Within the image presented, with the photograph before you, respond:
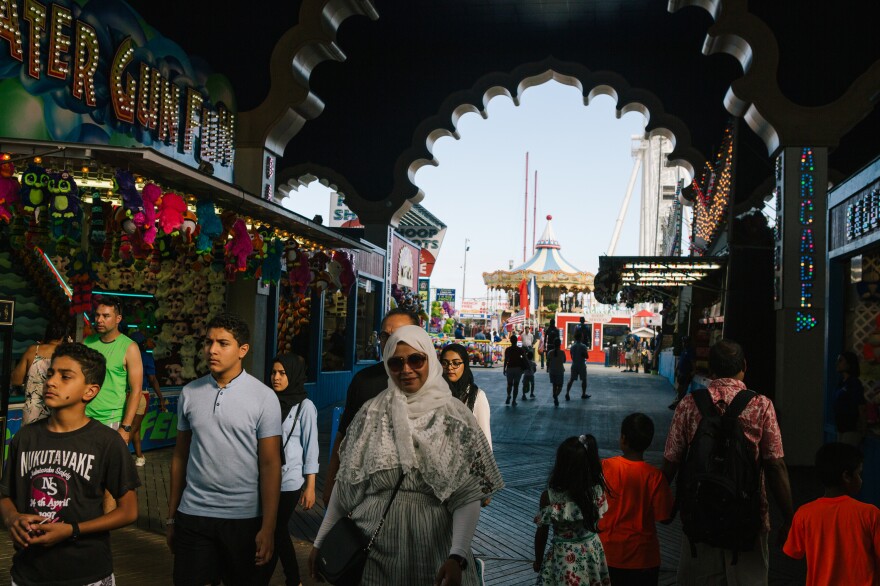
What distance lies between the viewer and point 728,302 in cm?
1250

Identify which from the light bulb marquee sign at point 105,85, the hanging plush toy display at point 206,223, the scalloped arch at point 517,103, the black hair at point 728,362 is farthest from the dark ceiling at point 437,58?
the black hair at point 728,362

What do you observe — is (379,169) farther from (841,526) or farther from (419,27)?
(841,526)

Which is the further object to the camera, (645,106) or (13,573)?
(645,106)

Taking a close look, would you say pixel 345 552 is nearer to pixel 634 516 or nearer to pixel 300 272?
pixel 634 516

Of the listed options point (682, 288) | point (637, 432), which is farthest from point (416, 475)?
point (682, 288)

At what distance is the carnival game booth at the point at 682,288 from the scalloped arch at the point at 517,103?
225cm

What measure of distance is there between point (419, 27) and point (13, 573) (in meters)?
14.1

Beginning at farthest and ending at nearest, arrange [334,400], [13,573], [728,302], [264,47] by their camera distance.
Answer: [334,400] → [728,302] → [264,47] → [13,573]

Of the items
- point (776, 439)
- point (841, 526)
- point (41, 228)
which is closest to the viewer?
point (841, 526)

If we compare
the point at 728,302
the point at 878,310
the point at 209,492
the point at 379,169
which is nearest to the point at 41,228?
the point at 209,492

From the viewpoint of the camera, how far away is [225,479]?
3688 mm

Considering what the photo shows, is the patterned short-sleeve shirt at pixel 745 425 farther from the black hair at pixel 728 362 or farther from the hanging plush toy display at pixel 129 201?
the hanging plush toy display at pixel 129 201

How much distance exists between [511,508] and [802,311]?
4733 millimetres

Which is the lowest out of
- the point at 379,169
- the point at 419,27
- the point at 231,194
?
the point at 231,194
